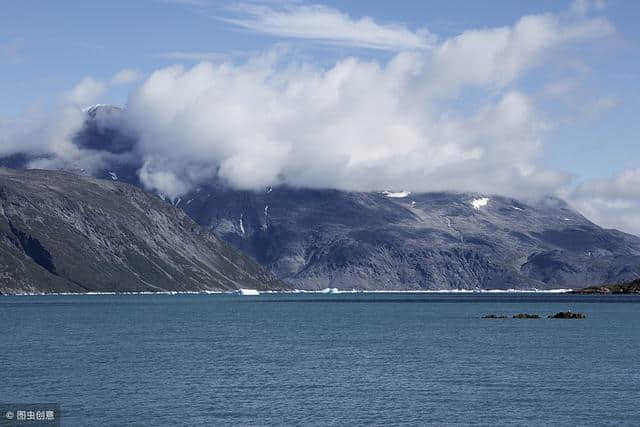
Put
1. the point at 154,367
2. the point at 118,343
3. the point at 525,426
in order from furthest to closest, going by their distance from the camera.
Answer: the point at 118,343, the point at 154,367, the point at 525,426

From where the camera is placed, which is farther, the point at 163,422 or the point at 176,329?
the point at 176,329

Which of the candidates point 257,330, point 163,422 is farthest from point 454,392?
point 257,330

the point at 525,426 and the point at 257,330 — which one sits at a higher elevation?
the point at 257,330

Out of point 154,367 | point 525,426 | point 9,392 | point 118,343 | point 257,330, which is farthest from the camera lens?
point 257,330

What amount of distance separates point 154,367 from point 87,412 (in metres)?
33.3

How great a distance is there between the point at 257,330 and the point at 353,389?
98635 mm

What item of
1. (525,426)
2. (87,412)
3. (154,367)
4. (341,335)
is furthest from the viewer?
(341,335)

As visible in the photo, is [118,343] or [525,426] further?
[118,343]

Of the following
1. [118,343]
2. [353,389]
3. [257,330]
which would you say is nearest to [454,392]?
[353,389]

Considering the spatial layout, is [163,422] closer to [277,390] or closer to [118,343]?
[277,390]

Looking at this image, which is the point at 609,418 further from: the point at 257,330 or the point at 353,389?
the point at 257,330

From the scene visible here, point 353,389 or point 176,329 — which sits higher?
point 176,329

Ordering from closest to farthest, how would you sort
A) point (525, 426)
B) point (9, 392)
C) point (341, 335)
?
point (525, 426)
point (9, 392)
point (341, 335)

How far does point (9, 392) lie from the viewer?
8950 cm
